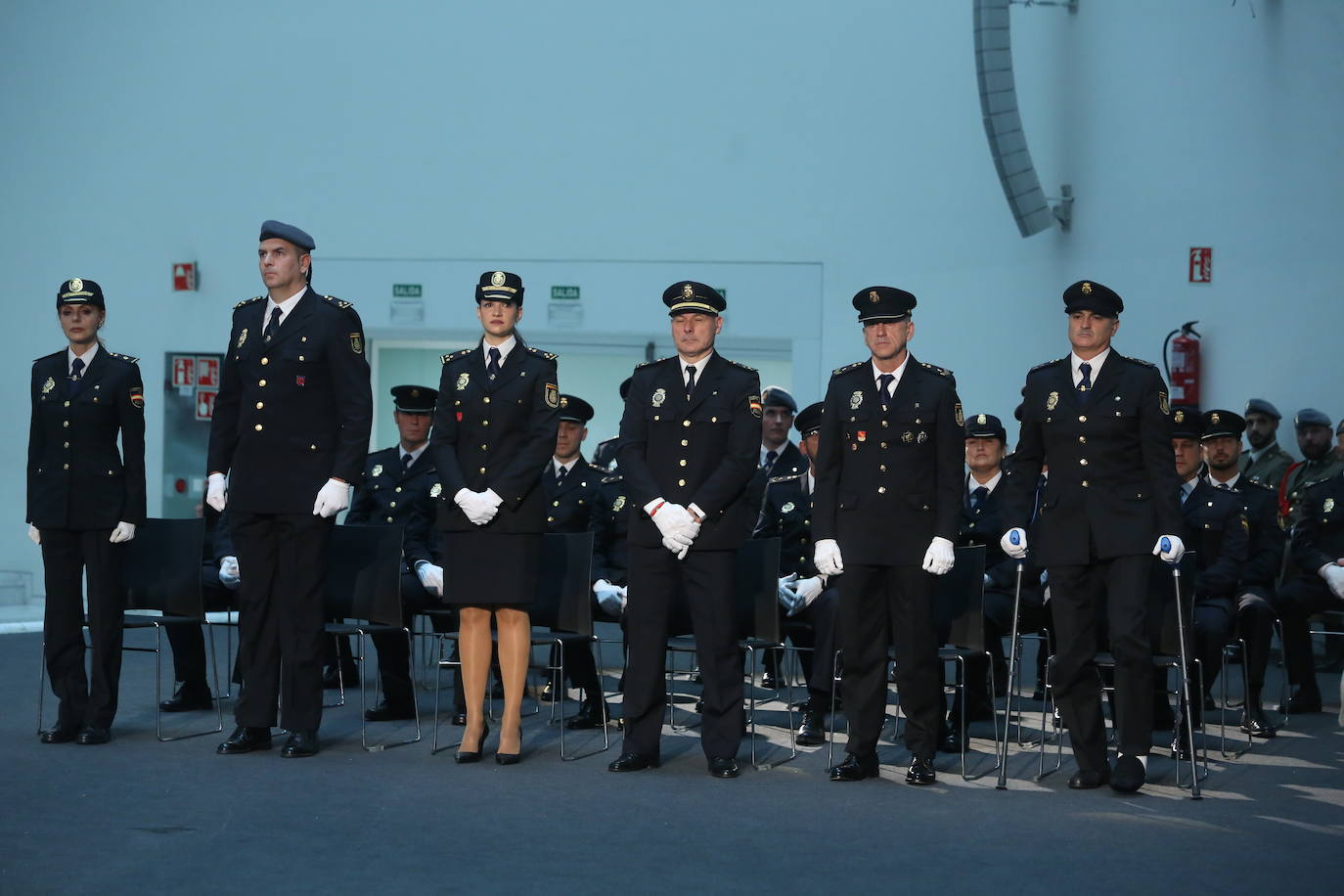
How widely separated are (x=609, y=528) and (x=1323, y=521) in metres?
3.40

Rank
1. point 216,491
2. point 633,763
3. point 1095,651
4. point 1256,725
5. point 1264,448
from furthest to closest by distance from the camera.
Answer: point 1264,448
point 1256,725
point 216,491
point 633,763
point 1095,651

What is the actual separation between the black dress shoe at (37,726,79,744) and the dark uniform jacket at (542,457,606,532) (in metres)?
2.17

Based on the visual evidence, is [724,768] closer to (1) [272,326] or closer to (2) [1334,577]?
(1) [272,326]

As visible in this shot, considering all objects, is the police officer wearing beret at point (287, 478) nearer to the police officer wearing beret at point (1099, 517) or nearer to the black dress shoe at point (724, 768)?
the black dress shoe at point (724, 768)

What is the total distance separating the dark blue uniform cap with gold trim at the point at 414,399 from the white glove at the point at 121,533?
5.41 ft

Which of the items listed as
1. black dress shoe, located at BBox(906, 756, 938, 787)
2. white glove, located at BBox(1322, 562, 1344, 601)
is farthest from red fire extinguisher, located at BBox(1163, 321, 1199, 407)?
black dress shoe, located at BBox(906, 756, 938, 787)

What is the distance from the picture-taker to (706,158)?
1048 centimetres

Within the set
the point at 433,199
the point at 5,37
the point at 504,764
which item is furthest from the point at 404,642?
the point at 5,37

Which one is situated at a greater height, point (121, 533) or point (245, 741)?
point (121, 533)

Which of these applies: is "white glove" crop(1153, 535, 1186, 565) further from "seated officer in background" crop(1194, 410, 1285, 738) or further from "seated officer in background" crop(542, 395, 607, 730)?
"seated officer in background" crop(542, 395, 607, 730)

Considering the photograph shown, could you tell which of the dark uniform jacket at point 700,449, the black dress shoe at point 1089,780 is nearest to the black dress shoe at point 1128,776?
the black dress shoe at point 1089,780

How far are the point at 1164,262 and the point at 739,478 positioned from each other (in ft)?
17.7

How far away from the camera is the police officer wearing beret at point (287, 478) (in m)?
5.42

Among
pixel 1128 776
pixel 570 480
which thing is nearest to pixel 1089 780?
pixel 1128 776
